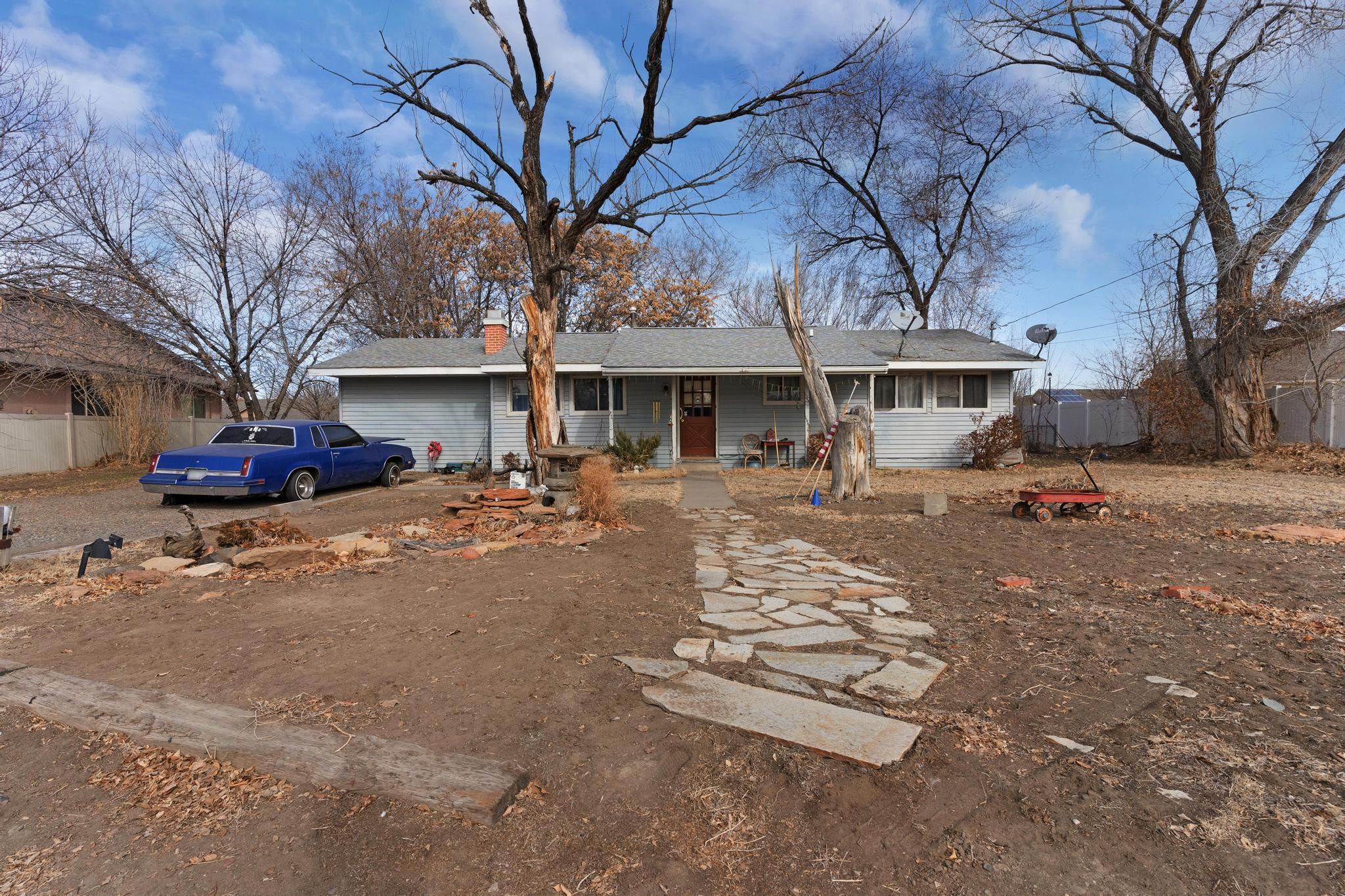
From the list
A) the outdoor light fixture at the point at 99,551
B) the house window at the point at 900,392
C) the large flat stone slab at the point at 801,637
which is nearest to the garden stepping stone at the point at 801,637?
the large flat stone slab at the point at 801,637

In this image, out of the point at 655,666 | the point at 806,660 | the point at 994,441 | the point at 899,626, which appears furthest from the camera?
the point at 994,441

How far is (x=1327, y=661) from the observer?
3336 mm

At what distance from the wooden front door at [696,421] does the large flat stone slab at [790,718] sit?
43.4ft

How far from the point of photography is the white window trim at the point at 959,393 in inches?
634

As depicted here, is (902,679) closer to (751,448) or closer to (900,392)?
(751,448)

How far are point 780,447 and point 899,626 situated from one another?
1208cm

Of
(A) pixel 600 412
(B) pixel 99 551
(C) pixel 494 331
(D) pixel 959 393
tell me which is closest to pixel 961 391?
(D) pixel 959 393

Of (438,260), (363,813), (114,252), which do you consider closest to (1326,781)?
(363,813)

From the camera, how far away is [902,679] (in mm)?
A: 3260

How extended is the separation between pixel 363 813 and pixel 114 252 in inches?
675

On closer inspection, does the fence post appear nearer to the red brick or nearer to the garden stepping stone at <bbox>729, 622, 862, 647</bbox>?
the garden stepping stone at <bbox>729, 622, 862, 647</bbox>

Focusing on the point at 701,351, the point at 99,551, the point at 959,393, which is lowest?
the point at 99,551

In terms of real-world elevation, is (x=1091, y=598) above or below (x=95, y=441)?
below

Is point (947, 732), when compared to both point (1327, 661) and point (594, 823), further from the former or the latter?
point (1327, 661)
